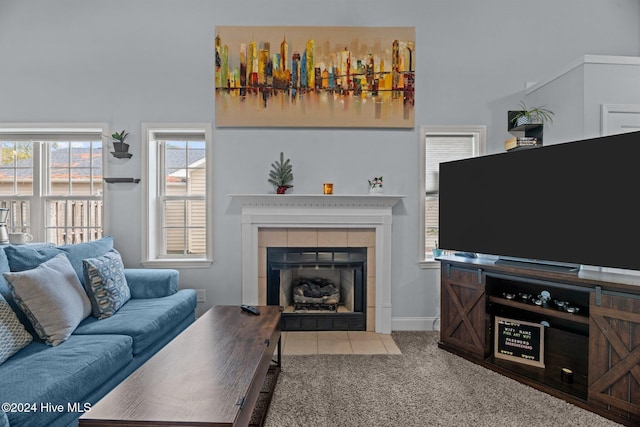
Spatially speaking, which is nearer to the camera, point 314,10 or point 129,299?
point 129,299

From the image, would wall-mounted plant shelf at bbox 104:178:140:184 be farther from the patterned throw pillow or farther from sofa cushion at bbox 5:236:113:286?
the patterned throw pillow

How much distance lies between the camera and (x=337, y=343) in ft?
10.4

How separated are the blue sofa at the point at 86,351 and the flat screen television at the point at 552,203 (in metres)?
2.47

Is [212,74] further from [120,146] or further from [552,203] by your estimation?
[552,203]

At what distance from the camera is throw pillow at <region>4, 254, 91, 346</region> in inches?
77.8

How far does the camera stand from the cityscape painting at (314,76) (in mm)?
3475

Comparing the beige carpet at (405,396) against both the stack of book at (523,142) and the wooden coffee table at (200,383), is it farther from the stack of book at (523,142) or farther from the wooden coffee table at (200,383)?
the stack of book at (523,142)

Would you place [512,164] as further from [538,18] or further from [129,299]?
[129,299]

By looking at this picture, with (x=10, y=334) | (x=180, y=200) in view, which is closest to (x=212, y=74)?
(x=180, y=200)

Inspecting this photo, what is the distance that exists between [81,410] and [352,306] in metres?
2.42

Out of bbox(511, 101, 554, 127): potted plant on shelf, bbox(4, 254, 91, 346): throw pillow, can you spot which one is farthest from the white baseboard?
bbox(4, 254, 91, 346): throw pillow

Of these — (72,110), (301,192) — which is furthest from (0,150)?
(301,192)

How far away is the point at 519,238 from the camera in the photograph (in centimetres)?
248

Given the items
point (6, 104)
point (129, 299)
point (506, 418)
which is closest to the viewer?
point (506, 418)
